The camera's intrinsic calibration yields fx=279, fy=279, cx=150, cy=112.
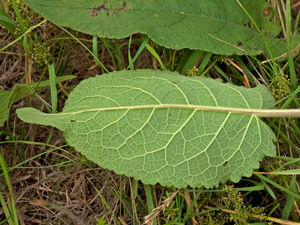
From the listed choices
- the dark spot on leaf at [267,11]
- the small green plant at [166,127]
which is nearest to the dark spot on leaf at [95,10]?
the small green plant at [166,127]

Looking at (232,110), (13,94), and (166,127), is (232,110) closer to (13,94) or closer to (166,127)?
(166,127)

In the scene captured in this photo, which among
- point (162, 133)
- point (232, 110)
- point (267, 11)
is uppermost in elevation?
point (267, 11)

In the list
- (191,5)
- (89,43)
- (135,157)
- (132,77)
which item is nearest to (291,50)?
(191,5)

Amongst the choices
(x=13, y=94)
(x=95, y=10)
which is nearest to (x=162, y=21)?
(x=95, y=10)

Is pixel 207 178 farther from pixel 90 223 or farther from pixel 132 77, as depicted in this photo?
pixel 90 223

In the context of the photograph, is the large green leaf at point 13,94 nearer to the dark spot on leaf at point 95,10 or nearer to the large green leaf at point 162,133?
the large green leaf at point 162,133

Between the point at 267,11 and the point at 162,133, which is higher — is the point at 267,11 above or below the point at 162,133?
above
